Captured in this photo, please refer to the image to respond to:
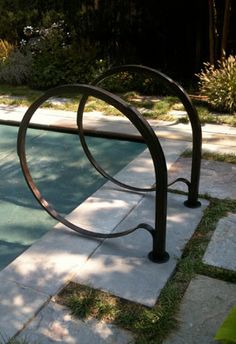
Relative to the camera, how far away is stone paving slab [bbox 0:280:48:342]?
225 centimetres

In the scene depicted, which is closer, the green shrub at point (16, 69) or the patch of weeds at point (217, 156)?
the patch of weeds at point (217, 156)

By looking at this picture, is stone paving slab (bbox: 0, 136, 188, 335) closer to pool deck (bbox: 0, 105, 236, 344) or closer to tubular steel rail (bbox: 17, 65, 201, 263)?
pool deck (bbox: 0, 105, 236, 344)

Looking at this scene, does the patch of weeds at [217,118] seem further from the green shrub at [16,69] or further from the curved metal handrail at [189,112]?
the green shrub at [16,69]

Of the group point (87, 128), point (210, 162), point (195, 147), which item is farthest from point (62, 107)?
point (195, 147)

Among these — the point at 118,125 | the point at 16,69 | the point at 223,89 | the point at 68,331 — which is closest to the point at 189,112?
the point at 68,331

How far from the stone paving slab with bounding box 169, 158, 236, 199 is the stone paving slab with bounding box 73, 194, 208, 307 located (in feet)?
1.30

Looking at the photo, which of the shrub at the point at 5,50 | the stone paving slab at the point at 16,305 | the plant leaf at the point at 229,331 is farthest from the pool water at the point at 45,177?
the shrub at the point at 5,50

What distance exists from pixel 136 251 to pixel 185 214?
0.66m

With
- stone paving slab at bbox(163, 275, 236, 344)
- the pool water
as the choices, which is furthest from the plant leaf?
the pool water

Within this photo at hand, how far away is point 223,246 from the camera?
2.95 m

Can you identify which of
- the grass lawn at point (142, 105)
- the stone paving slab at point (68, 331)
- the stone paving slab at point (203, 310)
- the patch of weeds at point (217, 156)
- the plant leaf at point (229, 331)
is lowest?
the grass lawn at point (142, 105)

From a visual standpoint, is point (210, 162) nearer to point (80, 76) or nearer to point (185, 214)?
point (185, 214)

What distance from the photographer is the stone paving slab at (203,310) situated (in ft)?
7.14

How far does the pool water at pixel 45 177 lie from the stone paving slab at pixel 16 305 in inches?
23.5
